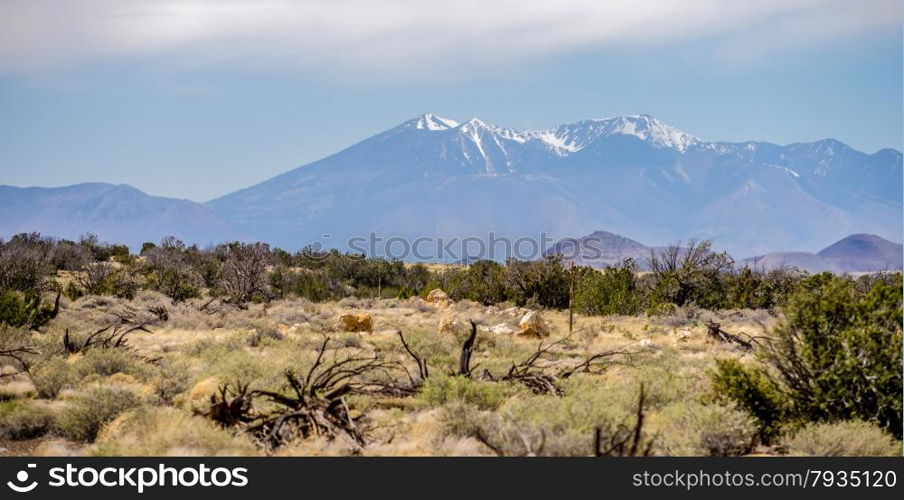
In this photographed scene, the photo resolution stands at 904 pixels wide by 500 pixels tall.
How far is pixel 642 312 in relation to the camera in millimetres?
26844

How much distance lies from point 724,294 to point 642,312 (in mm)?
4856

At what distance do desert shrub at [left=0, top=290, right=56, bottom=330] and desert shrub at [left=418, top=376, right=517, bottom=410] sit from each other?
1074 cm

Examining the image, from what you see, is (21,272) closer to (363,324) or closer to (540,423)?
(363,324)

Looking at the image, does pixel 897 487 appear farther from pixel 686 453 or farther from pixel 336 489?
pixel 336 489

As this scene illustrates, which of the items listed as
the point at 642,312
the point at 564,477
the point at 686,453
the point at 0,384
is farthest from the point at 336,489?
the point at 642,312

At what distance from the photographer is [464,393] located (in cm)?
928

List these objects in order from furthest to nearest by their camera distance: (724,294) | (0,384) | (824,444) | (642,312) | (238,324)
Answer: (724,294), (642,312), (238,324), (0,384), (824,444)

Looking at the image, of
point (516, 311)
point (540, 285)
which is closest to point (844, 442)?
point (516, 311)

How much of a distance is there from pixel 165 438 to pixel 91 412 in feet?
6.02

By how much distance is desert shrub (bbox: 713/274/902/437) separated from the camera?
754 cm

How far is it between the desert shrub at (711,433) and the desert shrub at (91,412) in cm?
639

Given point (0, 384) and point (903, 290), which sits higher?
point (903, 290)

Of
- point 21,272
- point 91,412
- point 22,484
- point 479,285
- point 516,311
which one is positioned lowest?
point 516,311

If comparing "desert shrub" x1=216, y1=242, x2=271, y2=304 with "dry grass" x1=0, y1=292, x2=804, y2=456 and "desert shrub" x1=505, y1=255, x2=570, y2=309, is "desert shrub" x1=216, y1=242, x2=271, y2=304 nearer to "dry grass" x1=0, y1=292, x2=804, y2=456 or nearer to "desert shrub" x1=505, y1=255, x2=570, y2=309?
"dry grass" x1=0, y1=292, x2=804, y2=456
